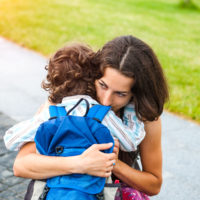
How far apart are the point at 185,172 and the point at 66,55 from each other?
7.47 feet

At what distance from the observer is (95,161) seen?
5.37 ft

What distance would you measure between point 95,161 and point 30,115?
10.9 ft

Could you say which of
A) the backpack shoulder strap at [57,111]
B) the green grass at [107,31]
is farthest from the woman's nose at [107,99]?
the green grass at [107,31]

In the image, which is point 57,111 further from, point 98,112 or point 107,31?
point 107,31

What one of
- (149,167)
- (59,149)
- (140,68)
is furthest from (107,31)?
(59,149)

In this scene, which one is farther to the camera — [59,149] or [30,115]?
[30,115]

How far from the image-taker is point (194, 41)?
1127cm

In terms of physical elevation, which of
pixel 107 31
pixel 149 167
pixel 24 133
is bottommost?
pixel 107 31

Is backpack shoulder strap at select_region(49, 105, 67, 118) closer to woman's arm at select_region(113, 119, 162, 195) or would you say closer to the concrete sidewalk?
woman's arm at select_region(113, 119, 162, 195)

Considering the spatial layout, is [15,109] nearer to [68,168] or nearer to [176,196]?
[176,196]

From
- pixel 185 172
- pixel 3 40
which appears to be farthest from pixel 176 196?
pixel 3 40

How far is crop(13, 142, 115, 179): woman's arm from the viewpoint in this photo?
1.63m

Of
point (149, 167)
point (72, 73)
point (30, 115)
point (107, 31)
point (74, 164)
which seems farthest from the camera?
point (107, 31)

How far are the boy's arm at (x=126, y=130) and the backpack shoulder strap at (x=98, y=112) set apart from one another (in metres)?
0.04
